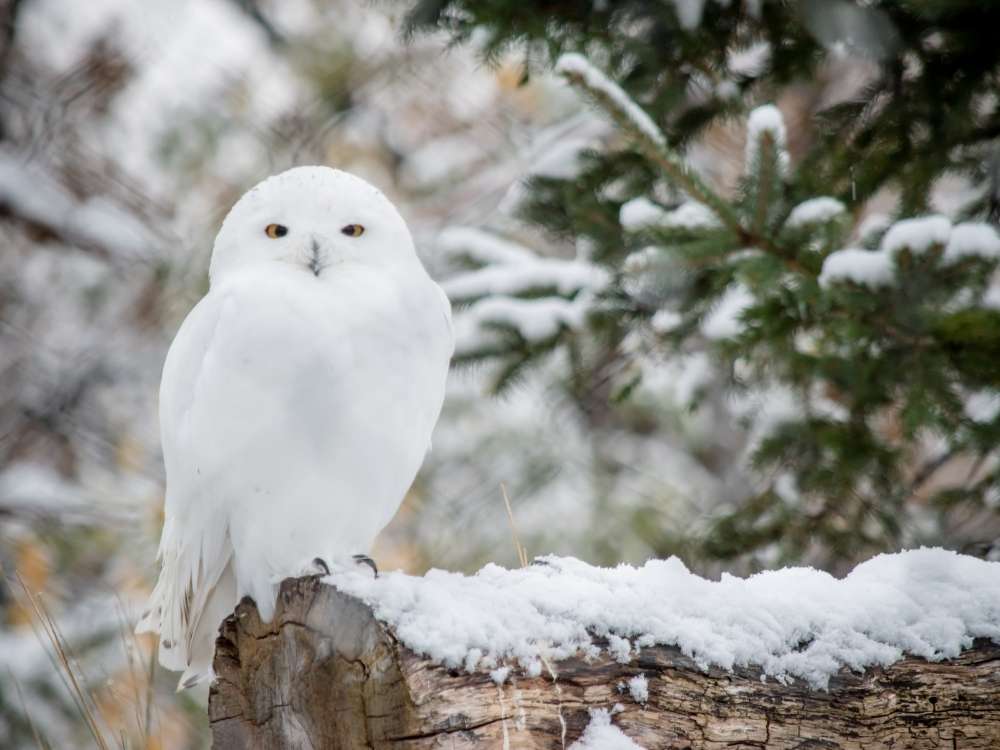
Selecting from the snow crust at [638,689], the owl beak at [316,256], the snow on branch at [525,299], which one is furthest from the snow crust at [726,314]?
the snow crust at [638,689]

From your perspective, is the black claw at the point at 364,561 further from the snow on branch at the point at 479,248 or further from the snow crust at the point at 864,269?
the snow on branch at the point at 479,248

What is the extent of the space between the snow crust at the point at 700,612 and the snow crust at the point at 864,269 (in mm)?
781

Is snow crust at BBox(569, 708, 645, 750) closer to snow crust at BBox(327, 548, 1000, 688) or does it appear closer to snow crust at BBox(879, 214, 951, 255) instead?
snow crust at BBox(327, 548, 1000, 688)

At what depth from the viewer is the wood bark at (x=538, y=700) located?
146 cm

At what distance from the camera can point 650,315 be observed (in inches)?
136

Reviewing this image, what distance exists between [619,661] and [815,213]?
53.2 inches

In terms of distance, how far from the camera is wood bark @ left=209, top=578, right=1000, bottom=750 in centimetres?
146

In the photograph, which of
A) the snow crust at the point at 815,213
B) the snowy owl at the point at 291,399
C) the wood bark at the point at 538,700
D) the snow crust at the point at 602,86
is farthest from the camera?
the snow crust at the point at 815,213

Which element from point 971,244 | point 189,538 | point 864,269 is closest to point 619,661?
point 189,538

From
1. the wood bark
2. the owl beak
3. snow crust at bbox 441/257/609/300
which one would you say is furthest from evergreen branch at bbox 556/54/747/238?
the wood bark

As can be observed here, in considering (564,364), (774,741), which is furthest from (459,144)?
(774,741)

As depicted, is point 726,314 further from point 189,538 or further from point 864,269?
point 189,538

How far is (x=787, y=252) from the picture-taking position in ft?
8.31

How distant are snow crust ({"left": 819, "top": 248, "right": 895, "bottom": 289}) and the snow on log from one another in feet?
2.66
